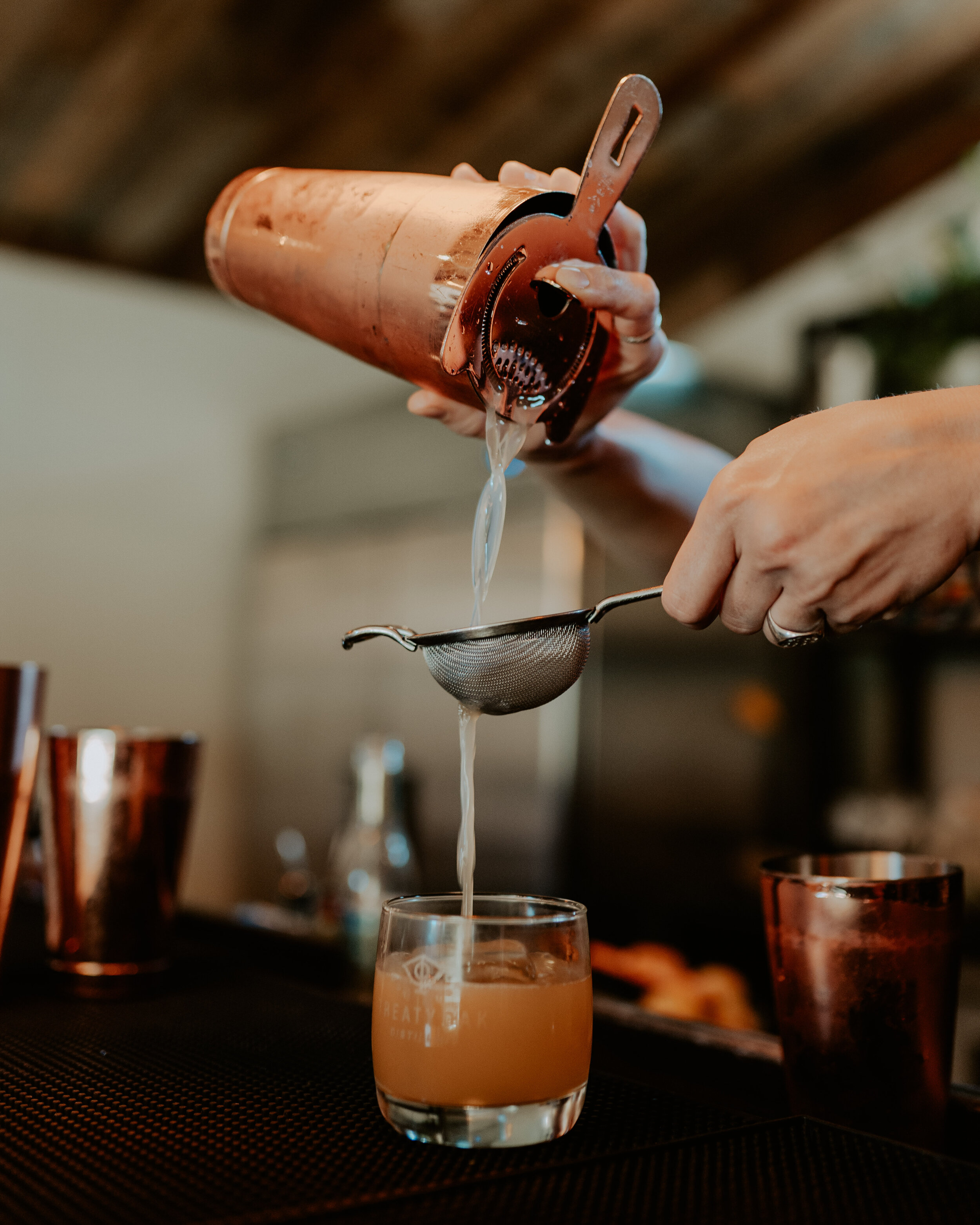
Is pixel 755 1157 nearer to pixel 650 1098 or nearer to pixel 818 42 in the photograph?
pixel 650 1098

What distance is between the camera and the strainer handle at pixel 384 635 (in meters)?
0.85

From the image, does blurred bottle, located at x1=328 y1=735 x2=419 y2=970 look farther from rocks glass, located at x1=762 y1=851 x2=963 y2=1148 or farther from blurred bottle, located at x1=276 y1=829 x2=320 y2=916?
rocks glass, located at x1=762 y1=851 x2=963 y2=1148

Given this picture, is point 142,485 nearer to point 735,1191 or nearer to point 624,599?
point 624,599

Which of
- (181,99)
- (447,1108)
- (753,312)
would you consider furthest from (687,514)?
(753,312)

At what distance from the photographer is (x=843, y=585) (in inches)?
32.6

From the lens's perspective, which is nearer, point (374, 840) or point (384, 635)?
point (384, 635)

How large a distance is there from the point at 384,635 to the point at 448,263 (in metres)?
0.30

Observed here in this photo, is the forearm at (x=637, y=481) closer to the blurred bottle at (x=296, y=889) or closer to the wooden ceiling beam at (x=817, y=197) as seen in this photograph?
the blurred bottle at (x=296, y=889)

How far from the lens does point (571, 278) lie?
0.95 metres

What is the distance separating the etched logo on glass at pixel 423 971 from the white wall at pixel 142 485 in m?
4.37

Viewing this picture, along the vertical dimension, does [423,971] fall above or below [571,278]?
below

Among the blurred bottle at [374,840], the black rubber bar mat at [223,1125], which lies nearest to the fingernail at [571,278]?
the black rubber bar mat at [223,1125]

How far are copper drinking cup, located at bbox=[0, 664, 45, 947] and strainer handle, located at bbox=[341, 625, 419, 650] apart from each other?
0.27m

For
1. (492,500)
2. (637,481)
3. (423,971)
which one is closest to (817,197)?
(637,481)
